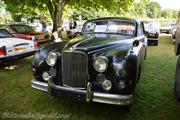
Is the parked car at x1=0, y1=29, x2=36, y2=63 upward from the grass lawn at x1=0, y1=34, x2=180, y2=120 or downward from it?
upward

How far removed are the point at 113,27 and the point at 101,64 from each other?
83.5 inches

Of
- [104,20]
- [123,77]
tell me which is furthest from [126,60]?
[104,20]

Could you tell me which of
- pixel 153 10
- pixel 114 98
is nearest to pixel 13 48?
pixel 114 98

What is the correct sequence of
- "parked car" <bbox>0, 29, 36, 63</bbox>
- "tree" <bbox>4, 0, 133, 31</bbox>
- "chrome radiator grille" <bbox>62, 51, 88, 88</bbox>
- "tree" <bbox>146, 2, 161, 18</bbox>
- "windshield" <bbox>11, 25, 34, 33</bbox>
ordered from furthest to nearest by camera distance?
"tree" <bbox>146, 2, 161, 18</bbox>
"tree" <bbox>4, 0, 133, 31</bbox>
"windshield" <bbox>11, 25, 34, 33</bbox>
"parked car" <bbox>0, 29, 36, 63</bbox>
"chrome radiator grille" <bbox>62, 51, 88, 88</bbox>

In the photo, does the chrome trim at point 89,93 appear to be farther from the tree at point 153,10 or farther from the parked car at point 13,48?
the tree at point 153,10

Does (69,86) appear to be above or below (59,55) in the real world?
below

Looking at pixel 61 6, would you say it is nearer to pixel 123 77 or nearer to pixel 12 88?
pixel 12 88

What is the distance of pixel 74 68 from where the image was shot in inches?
163

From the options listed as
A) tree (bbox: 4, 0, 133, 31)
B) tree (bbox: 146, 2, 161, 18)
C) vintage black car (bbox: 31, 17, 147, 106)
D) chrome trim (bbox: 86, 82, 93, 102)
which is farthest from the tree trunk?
tree (bbox: 146, 2, 161, 18)

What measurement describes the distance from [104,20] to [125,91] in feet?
8.90

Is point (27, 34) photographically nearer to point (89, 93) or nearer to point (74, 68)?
point (74, 68)

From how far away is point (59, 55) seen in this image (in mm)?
4375

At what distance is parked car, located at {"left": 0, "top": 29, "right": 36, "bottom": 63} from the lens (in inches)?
288

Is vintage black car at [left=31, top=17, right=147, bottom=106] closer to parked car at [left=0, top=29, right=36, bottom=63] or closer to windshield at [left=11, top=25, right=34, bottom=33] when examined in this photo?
parked car at [left=0, top=29, right=36, bottom=63]
